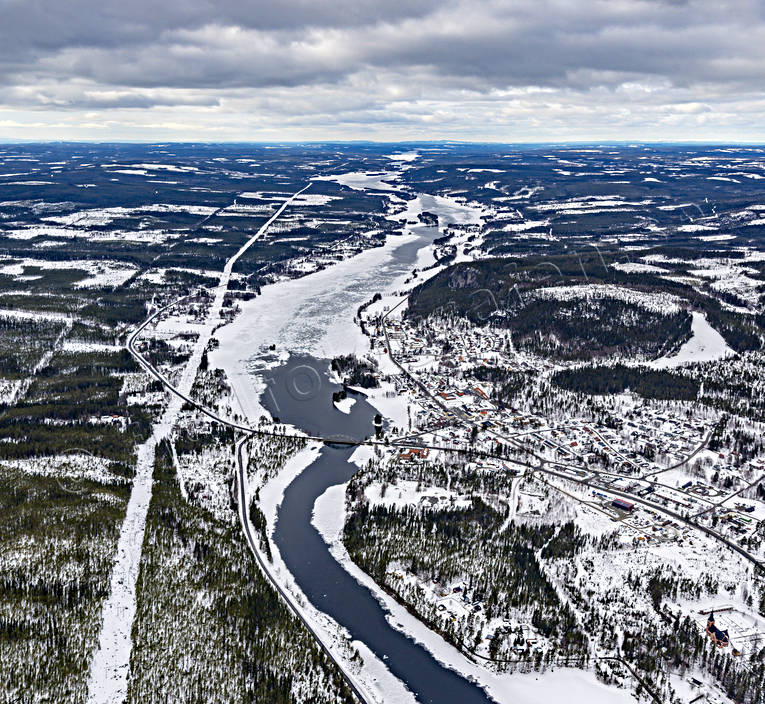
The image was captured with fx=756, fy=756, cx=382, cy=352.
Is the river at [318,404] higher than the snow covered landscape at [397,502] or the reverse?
the reverse

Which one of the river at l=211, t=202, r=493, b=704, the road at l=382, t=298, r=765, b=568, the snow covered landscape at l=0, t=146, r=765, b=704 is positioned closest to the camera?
the snow covered landscape at l=0, t=146, r=765, b=704

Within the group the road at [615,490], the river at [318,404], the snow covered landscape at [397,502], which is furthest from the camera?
the road at [615,490]

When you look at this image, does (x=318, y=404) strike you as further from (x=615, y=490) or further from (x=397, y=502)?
(x=615, y=490)

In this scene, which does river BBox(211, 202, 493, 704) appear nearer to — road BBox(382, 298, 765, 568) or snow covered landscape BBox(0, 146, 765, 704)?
snow covered landscape BBox(0, 146, 765, 704)

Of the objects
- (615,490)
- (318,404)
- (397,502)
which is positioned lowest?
(318,404)

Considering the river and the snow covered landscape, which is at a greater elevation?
the snow covered landscape

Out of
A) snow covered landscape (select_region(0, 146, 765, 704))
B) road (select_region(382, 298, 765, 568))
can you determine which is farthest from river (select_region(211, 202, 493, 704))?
road (select_region(382, 298, 765, 568))

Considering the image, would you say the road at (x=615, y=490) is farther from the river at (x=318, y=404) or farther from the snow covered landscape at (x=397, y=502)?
the river at (x=318, y=404)

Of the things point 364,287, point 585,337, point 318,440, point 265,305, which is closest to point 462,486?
point 318,440

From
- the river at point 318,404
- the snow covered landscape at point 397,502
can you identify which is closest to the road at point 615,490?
the snow covered landscape at point 397,502

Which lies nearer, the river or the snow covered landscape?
the snow covered landscape

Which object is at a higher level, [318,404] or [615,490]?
[615,490]

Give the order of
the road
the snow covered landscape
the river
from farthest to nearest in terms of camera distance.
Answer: the road, the river, the snow covered landscape

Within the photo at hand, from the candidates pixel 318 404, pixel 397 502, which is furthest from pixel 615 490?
pixel 318 404
